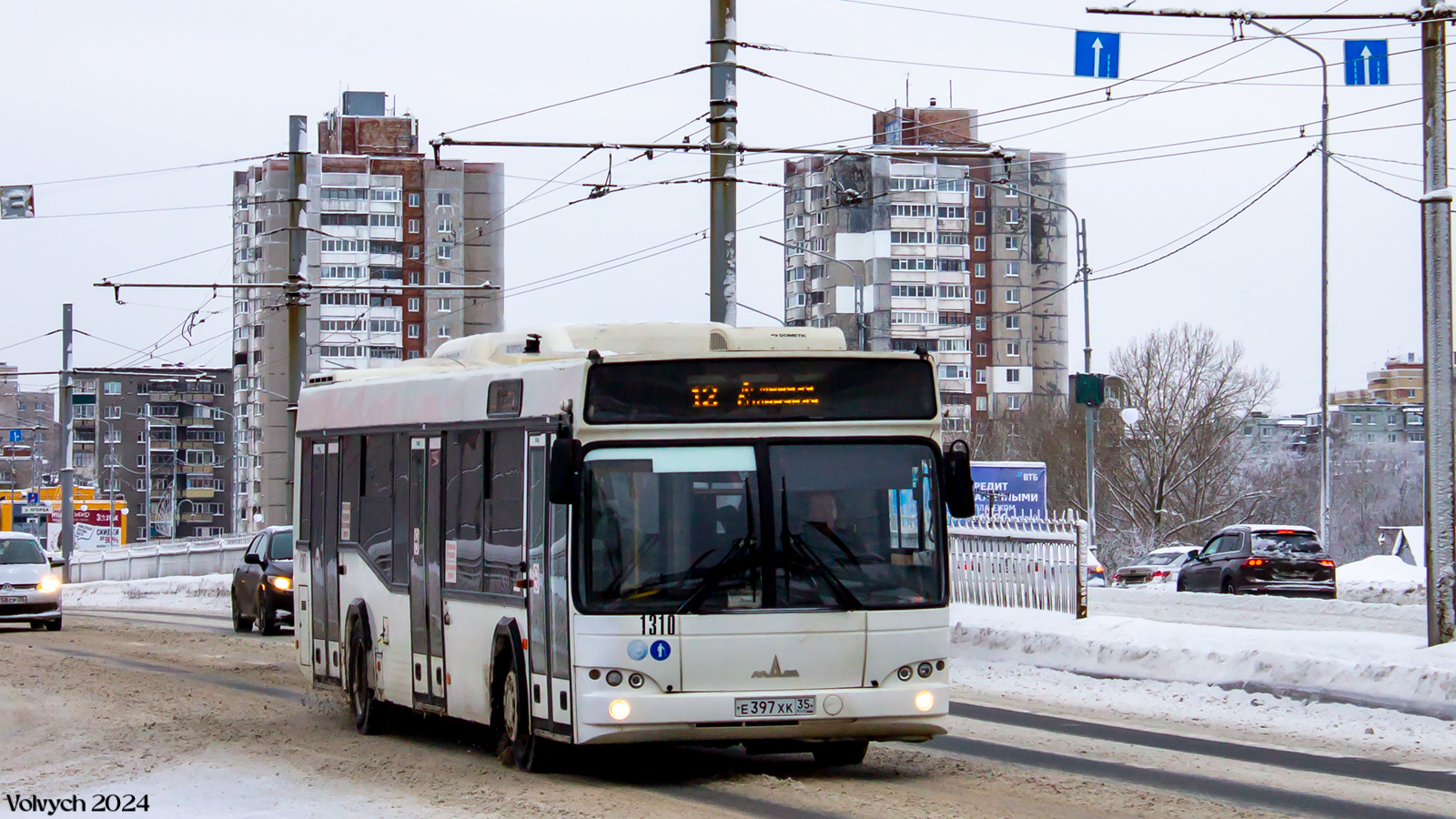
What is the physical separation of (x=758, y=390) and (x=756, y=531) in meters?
0.86

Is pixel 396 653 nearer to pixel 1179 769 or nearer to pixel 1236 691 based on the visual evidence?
pixel 1179 769

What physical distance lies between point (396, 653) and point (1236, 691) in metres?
7.51

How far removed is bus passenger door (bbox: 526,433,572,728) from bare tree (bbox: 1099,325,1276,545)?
5678 cm

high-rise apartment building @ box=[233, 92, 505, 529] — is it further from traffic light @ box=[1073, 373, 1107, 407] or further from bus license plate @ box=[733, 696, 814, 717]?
bus license plate @ box=[733, 696, 814, 717]

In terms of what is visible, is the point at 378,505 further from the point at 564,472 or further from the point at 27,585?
the point at 27,585

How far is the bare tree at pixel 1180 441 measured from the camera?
67.8 m

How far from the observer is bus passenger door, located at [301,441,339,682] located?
15398 millimetres

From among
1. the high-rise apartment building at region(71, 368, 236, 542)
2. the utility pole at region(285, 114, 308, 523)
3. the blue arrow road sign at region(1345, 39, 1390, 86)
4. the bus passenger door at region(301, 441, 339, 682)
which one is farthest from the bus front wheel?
the high-rise apartment building at region(71, 368, 236, 542)

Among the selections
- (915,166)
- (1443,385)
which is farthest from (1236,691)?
(915,166)

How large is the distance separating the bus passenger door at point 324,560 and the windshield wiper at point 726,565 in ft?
18.2

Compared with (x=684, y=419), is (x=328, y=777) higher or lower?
lower

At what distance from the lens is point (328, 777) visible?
11320 millimetres

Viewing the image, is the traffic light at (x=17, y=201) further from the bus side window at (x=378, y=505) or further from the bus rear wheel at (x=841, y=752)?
the bus rear wheel at (x=841, y=752)

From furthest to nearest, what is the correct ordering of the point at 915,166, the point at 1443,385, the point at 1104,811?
the point at 915,166
the point at 1443,385
the point at 1104,811
